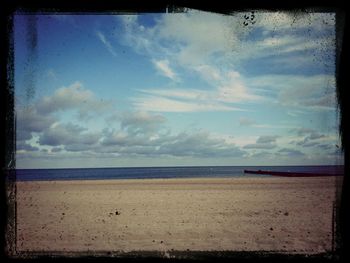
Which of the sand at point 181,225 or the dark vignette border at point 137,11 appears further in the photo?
the sand at point 181,225

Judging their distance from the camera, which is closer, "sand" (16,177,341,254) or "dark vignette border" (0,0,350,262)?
"dark vignette border" (0,0,350,262)

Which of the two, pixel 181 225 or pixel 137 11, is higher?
pixel 137 11

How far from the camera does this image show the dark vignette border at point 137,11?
3488mm

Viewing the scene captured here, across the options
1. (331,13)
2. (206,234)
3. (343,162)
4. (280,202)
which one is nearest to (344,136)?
(343,162)

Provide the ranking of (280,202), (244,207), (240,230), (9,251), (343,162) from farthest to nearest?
(280,202)
(244,207)
(240,230)
(9,251)
(343,162)

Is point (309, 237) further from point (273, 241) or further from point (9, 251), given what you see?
point (9, 251)

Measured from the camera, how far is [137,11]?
3781 mm

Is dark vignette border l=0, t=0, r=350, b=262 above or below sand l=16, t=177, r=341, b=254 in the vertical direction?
above

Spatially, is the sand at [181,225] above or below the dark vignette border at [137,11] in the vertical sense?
below

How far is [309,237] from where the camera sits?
7785 millimetres

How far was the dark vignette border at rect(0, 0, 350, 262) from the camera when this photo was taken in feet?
11.4

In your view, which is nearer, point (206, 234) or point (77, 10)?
point (77, 10)

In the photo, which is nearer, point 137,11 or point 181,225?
point 137,11

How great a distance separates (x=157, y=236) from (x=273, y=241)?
2.84 m
